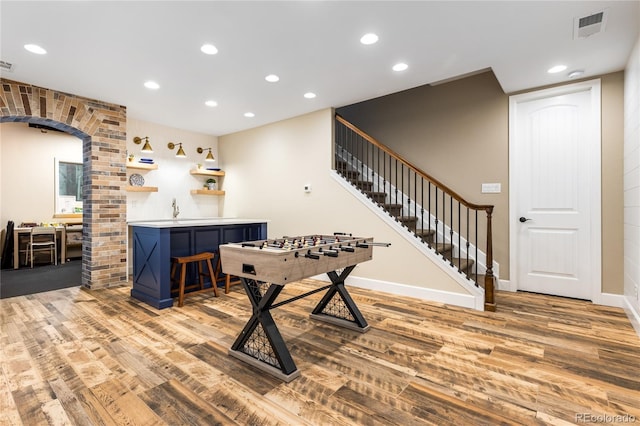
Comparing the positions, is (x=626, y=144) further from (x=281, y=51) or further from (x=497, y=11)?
(x=281, y=51)

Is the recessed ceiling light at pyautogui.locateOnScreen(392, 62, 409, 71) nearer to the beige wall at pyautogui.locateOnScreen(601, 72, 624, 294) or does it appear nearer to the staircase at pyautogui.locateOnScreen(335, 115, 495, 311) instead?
the staircase at pyautogui.locateOnScreen(335, 115, 495, 311)

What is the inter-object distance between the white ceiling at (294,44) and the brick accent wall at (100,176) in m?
0.26

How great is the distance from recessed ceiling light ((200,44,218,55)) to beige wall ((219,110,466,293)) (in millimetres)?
2060

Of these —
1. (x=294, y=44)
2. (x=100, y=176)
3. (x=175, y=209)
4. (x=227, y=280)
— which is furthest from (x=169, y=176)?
(x=294, y=44)

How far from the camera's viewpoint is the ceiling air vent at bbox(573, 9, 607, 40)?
96.6 inches

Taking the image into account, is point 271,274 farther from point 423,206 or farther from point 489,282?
point 423,206

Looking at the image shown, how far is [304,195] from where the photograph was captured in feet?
16.5

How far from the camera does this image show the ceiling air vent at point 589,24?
245cm

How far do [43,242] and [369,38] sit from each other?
23.3 ft

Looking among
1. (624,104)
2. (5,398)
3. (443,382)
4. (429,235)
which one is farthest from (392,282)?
(5,398)

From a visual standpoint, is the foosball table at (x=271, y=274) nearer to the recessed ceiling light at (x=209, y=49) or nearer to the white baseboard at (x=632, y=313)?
the recessed ceiling light at (x=209, y=49)

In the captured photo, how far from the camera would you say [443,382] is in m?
2.00

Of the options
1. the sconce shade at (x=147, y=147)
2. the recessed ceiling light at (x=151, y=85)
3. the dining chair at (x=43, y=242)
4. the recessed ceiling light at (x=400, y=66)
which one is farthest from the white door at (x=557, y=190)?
the dining chair at (x=43, y=242)

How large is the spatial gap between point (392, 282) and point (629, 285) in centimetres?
240
